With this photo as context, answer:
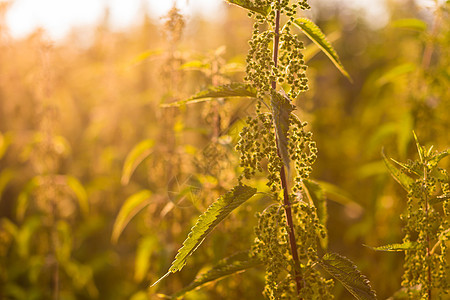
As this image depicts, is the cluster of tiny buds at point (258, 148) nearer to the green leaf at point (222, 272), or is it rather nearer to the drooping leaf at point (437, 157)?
the green leaf at point (222, 272)

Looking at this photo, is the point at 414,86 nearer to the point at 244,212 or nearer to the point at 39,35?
the point at 244,212

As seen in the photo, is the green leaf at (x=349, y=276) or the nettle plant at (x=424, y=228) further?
the nettle plant at (x=424, y=228)

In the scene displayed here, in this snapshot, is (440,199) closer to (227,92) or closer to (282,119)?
(282,119)

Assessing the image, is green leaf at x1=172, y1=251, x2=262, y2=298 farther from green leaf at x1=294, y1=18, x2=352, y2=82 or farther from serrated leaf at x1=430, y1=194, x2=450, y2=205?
green leaf at x1=294, y1=18, x2=352, y2=82

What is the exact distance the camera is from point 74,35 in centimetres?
703

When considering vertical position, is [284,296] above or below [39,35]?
below

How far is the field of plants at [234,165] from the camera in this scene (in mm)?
1373

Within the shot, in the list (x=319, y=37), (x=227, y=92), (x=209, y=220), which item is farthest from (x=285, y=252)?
(x=319, y=37)

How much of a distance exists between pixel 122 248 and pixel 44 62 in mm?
3321

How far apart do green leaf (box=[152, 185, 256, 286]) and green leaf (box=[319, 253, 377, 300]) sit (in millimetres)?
345

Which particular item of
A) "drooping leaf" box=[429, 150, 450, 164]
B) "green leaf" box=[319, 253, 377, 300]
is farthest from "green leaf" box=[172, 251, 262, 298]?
"drooping leaf" box=[429, 150, 450, 164]

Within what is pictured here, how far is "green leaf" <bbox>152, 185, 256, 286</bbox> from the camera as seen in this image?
126 centimetres

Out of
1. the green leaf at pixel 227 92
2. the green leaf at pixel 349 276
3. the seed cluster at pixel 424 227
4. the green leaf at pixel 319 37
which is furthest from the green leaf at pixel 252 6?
the green leaf at pixel 349 276

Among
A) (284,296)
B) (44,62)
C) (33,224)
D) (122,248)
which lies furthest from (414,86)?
(122,248)
